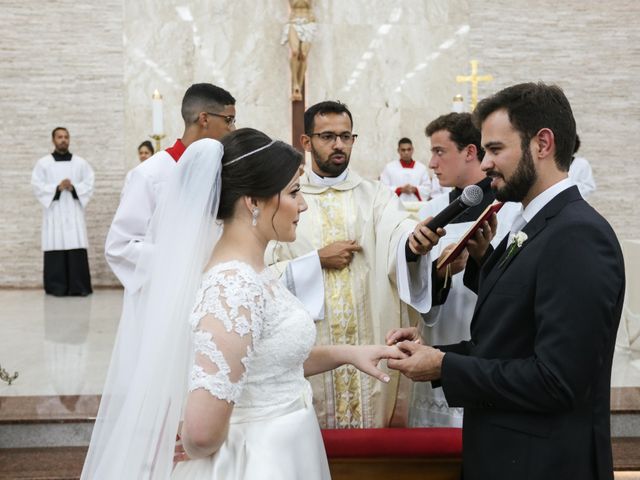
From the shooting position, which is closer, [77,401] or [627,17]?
[77,401]

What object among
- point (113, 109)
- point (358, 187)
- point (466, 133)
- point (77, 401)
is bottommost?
point (77, 401)

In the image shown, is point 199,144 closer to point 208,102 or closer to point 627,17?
point 208,102

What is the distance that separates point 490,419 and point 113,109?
32.6 ft

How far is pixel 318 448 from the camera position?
2217 millimetres

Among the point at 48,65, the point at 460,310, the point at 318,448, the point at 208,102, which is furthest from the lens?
the point at 48,65

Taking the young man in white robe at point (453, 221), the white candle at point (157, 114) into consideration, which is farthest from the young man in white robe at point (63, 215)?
the young man in white robe at point (453, 221)

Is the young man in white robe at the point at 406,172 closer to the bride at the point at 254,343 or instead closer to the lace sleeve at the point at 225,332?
the bride at the point at 254,343

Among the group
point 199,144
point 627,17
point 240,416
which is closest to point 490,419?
point 240,416

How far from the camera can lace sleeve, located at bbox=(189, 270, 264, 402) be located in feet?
6.07

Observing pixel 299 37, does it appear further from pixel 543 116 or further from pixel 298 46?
pixel 543 116

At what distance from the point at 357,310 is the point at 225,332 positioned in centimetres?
187

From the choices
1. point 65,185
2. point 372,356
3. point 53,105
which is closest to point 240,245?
point 372,356

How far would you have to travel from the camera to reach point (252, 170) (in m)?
2.11

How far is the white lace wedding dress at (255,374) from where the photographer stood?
6.15 ft
